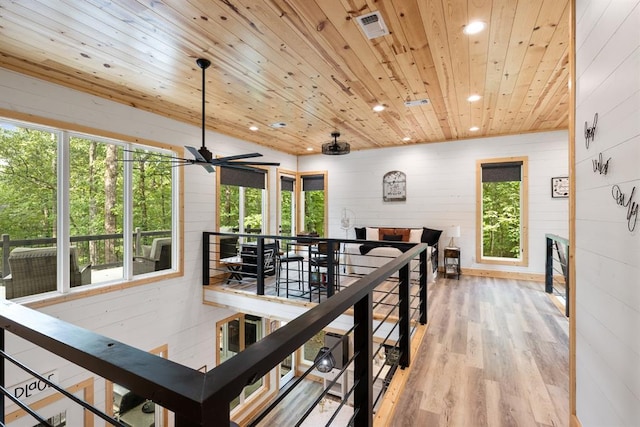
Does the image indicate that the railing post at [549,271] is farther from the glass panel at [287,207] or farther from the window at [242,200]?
the glass panel at [287,207]

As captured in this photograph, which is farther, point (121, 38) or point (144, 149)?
point (144, 149)

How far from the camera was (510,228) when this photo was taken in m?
6.16

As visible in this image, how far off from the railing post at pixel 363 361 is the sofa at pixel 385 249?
11.3 feet

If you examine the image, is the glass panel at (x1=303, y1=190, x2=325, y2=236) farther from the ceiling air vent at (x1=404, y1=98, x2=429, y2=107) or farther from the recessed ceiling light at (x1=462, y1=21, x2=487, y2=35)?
the recessed ceiling light at (x1=462, y1=21, x2=487, y2=35)

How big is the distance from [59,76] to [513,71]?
4873 millimetres

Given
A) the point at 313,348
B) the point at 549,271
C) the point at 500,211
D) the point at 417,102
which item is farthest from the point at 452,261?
the point at 313,348

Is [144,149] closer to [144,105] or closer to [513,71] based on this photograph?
[144,105]

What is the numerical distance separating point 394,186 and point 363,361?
19.8ft

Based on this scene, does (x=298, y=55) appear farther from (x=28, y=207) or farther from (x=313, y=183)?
(x=313, y=183)

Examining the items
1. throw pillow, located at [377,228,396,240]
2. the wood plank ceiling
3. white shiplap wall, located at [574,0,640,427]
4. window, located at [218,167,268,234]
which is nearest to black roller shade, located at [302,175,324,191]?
window, located at [218,167,268,234]

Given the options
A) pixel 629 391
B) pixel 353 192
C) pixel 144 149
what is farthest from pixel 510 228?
pixel 144 149

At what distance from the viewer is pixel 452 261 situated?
630cm

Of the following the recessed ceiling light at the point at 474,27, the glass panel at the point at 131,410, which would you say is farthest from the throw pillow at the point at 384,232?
the glass panel at the point at 131,410

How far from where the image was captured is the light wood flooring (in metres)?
1.97
